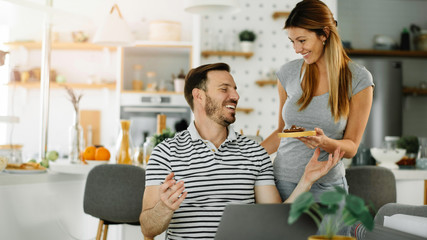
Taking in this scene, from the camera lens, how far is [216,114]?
70.4 inches

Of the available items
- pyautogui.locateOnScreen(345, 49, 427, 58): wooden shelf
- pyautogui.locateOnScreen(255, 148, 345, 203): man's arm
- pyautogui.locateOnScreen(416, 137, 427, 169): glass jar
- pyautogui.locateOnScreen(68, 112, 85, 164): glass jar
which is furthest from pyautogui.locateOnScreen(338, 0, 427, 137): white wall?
pyautogui.locateOnScreen(255, 148, 345, 203): man's arm

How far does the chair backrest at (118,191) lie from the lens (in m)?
2.74

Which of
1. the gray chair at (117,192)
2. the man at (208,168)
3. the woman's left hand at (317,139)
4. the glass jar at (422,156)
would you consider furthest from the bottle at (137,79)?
the woman's left hand at (317,139)

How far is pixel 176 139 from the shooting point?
178 centimetres

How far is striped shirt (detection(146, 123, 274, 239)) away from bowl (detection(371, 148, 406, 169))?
1736mm

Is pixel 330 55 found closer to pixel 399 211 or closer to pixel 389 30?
pixel 399 211

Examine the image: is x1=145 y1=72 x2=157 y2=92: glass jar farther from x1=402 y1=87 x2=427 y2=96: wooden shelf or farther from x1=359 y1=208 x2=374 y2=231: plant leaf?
x1=359 y1=208 x2=374 y2=231: plant leaf

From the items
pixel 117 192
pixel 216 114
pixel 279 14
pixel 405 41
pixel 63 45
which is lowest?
pixel 117 192

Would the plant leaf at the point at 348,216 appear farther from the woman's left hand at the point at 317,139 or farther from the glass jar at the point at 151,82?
the glass jar at the point at 151,82

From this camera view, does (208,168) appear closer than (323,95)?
Yes

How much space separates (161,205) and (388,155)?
223 cm

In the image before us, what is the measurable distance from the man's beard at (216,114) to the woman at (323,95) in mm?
260

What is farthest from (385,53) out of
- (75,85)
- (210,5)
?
(75,85)

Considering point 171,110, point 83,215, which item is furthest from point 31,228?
point 171,110
